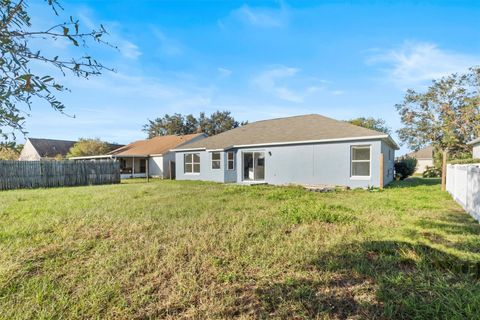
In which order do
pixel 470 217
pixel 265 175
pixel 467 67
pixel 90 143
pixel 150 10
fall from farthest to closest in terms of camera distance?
pixel 90 143 < pixel 467 67 < pixel 265 175 < pixel 150 10 < pixel 470 217

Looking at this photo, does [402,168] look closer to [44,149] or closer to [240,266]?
[240,266]

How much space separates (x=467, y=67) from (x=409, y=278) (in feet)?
106

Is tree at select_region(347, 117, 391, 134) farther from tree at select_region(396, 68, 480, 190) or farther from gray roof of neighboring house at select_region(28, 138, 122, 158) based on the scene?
gray roof of neighboring house at select_region(28, 138, 122, 158)

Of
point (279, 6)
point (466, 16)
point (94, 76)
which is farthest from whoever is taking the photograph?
point (466, 16)

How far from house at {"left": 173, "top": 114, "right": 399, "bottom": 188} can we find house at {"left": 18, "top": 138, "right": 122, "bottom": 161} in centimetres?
2329

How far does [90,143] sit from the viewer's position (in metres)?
30.8

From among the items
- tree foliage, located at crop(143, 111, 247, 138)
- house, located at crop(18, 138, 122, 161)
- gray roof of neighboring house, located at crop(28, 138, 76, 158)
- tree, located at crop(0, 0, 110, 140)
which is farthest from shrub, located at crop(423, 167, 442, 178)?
gray roof of neighboring house, located at crop(28, 138, 76, 158)

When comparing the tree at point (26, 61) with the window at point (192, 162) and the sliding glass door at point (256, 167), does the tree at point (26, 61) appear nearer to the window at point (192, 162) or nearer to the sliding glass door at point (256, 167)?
the sliding glass door at point (256, 167)

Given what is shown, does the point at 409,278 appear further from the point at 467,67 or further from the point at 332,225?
the point at 467,67

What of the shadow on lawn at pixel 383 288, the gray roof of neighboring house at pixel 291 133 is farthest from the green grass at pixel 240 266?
the gray roof of neighboring house at pixel 291 133

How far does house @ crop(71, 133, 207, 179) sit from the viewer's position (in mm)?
24188

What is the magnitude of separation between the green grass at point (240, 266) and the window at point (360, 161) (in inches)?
271

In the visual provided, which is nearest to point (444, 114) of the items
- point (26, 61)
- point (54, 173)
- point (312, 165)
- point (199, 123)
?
point (312, 165)

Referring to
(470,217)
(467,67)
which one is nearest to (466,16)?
(470,217)
